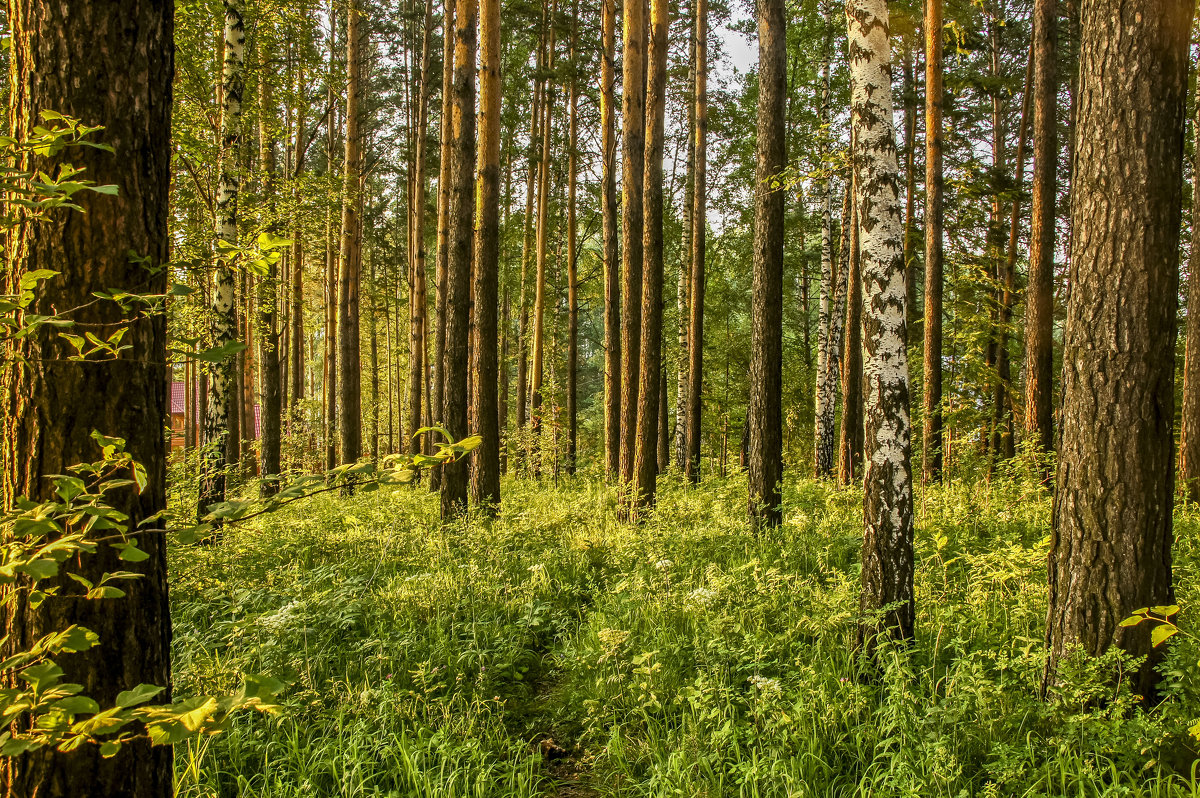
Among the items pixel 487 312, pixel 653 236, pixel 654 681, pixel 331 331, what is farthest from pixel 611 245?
pixel 331 331

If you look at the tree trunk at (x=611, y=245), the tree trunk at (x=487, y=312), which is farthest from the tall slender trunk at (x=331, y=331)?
the tree trunk at (x=487, y=312)

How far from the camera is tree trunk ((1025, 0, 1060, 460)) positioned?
975 cm

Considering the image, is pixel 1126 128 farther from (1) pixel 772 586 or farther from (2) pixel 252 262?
(2) pixel 252 262

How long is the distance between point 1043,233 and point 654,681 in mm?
10311

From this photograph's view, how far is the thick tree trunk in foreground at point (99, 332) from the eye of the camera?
181 cm

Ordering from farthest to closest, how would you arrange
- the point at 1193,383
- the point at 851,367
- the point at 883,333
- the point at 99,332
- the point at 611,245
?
the point at 851,367, the point at 611,245, the point at 1193,383, the point at 883,333, the point at 99,332

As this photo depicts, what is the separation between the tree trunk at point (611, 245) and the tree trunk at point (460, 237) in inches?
97.2

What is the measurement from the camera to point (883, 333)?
4293 millimetres

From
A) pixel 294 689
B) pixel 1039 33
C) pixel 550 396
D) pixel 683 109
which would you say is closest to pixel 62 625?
pixel 294 689

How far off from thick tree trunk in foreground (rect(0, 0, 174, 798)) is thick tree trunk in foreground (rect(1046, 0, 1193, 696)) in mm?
4447

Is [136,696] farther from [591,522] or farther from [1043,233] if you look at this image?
[1043,233]

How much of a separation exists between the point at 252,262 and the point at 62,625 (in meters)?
1.21

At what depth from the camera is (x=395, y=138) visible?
21.6 metres

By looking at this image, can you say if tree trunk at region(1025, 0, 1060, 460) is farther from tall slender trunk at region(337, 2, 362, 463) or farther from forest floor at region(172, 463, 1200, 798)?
tall slender trunk at region(337, 2, 362, 463)
